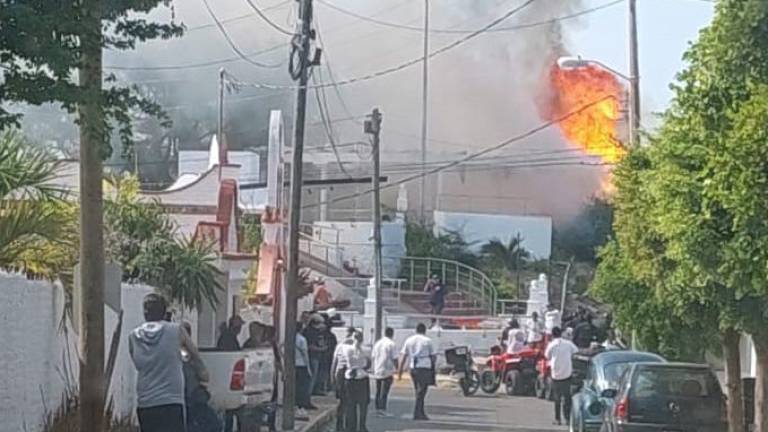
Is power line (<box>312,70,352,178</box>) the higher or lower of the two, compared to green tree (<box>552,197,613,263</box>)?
higher

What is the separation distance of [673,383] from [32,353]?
8.57m

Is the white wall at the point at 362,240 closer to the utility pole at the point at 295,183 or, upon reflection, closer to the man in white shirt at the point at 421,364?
the man in white shirt at the point at 421,364

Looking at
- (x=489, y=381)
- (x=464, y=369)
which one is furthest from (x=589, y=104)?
(x=489, y=381)

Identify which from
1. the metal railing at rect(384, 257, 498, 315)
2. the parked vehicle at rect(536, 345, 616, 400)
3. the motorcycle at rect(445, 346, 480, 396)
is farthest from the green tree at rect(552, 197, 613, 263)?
the parked vehicle at rect(536, 345, 616, 400)

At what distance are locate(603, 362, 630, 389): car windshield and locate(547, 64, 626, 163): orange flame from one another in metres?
16.2

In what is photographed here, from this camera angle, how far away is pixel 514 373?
35.2 metres

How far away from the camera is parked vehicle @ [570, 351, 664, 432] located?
69.6ft

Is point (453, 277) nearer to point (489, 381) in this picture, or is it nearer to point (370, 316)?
point (370, 316)

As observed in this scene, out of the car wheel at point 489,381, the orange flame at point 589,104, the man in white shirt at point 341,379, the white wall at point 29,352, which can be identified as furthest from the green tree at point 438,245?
the white wall at point 29,352

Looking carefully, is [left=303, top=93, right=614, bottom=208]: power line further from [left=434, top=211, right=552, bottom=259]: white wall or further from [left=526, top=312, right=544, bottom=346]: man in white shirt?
[left=526, top=312, right=544, bottom=346]: man in white shirt

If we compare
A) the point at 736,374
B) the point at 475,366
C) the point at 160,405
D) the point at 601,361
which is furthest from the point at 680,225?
the point at 475,366

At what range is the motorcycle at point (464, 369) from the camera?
35.5 meters

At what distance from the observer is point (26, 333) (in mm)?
13516

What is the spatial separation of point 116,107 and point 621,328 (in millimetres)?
15863
